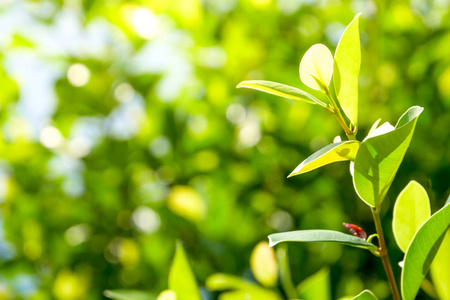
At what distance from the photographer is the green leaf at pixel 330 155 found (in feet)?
1.57

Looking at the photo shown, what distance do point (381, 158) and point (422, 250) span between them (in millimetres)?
111

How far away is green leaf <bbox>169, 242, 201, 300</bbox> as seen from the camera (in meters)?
0.72

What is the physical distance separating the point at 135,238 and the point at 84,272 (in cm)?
18

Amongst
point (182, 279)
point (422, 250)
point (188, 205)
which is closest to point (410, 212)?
point (422, 250)

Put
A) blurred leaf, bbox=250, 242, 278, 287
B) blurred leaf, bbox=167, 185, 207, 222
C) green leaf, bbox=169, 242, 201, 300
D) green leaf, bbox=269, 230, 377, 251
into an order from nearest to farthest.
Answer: green leaf, bbox=269, 230, 377, 251 < green leaf, bbox=169, 242, 201, 300 < blurred leaf, bbox=250, 242, 278, 287 < blurred leaf, bbox=167, 185, 207, 222

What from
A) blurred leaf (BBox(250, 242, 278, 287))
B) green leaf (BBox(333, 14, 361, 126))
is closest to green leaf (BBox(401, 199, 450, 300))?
green leaf (BBox(333, 14, 361, 126))

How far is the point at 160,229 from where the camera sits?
1.50 metres

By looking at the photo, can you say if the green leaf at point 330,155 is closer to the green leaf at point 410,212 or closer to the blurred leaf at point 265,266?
the green leaf at point 410,212

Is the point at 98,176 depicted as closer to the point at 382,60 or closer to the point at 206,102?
the point at 206,102

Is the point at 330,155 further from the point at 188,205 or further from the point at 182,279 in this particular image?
the point at 188,205

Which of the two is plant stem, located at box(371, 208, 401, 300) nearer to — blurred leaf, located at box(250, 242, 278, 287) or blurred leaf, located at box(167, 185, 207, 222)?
blurred leaf, located at box(250, 242, 278, 287)

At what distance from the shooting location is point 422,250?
1.73ft

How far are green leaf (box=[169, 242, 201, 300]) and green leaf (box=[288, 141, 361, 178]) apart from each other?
0.29m

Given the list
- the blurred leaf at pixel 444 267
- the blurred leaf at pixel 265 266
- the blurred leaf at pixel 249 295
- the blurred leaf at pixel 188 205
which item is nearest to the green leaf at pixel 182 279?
the blurred leaf at pixel 249 295
